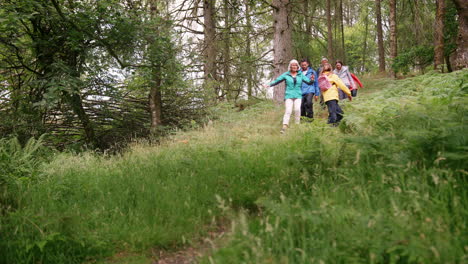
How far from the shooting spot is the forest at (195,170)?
239 cm

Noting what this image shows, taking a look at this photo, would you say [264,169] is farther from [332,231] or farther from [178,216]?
[332,231]

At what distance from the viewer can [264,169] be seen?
4.57 metres

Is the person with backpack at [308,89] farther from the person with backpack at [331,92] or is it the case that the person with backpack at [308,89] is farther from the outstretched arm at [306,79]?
the person with backpack at [331,92]

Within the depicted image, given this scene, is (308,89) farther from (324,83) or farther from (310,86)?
(324,83)

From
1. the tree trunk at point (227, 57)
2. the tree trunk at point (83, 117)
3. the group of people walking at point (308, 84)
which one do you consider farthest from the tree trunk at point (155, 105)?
the group of people walking at point (308, 84)

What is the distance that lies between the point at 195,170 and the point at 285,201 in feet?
7.24

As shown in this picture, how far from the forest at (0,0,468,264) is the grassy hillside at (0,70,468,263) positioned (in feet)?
0.06

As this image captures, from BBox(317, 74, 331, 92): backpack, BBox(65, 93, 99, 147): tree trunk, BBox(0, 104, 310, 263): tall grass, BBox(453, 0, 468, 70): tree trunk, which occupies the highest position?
BBox(453, 0, 468, 70): tree trunk

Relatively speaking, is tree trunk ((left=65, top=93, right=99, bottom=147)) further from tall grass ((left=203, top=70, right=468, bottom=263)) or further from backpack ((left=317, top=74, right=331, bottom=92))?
tall grass ((left=203, top=70, right=468, bottom=263))

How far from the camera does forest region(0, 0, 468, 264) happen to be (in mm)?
2391

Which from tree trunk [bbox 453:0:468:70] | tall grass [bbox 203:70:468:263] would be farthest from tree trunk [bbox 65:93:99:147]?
tree trunk [bbox 453:0:468:70]

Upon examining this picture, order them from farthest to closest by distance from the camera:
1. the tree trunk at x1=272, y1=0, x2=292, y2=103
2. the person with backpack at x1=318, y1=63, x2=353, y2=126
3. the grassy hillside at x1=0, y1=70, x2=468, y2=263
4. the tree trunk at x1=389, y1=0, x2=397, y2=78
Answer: the tree trunk at x1=389, y1=0, x2=397, y2=78 < the tree trunk at x1=272, y1=0, x2=292, y2=103 < the person with backpack at x1=318, y1=63, x2=353, y2=126 < the grassy hillside at x1=0, y1=70, x2=468, y2=263

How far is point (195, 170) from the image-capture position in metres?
4.88

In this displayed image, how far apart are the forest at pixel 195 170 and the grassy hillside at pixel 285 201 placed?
0.8 inches
